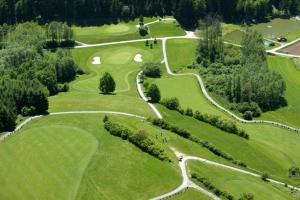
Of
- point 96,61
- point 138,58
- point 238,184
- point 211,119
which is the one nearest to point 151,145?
point 238,184

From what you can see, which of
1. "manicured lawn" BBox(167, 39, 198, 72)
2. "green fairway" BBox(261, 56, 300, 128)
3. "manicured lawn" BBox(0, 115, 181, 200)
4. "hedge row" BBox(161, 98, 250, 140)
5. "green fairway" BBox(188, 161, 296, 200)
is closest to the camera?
"manicured lawn" BBox(0, 115, 181, 200)

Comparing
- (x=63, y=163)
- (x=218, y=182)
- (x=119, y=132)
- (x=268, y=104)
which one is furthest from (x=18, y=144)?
(x=268, y=104)

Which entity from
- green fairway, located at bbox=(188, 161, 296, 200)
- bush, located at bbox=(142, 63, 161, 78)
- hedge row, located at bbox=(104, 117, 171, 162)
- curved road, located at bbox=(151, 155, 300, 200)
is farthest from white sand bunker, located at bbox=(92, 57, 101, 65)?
green fairway, located at bbox=(188, 161, 296, 200)

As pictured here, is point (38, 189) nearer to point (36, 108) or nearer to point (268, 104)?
point (36, 108)

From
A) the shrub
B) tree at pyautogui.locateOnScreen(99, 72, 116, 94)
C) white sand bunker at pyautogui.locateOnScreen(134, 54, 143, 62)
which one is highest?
white sand bunker at pyautogui.locateOnScreen(134, 54, 143, 62)

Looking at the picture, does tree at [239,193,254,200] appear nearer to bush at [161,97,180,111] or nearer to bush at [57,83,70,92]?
bush at [161,97,180,111]

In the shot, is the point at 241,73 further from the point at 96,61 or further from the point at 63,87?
the point at 96,61
